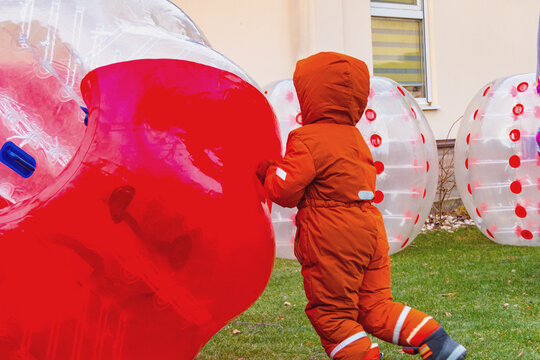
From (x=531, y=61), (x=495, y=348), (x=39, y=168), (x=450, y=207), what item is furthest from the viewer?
(x=531, y=61)

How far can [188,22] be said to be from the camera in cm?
268

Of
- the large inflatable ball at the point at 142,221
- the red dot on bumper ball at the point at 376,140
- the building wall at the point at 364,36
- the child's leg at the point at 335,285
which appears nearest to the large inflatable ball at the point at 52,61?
the large inflatable ball at the point at 142,221

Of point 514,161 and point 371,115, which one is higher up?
point 371,115

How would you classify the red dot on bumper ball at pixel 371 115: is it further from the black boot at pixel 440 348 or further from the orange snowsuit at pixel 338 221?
the black boot at pixel 440 348

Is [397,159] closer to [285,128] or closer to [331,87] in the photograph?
[285,128]

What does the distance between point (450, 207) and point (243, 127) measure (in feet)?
21.8

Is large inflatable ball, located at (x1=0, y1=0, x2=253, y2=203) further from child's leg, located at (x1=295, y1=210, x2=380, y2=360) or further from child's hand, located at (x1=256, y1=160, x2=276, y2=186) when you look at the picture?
child's leg, located at (x1=295, y1=210, x2=380, y2=360)

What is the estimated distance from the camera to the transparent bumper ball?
519 cm

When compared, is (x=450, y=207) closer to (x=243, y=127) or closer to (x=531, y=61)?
(x=531, y=61)

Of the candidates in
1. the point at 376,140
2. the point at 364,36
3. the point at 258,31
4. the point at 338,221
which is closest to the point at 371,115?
the point at 376,140

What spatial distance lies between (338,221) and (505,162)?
358cm

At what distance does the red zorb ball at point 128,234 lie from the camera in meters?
2.04

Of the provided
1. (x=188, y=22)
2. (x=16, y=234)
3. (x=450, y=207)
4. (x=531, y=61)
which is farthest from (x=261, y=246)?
Result: (x=531, y=61)

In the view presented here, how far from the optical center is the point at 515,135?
5.66m
